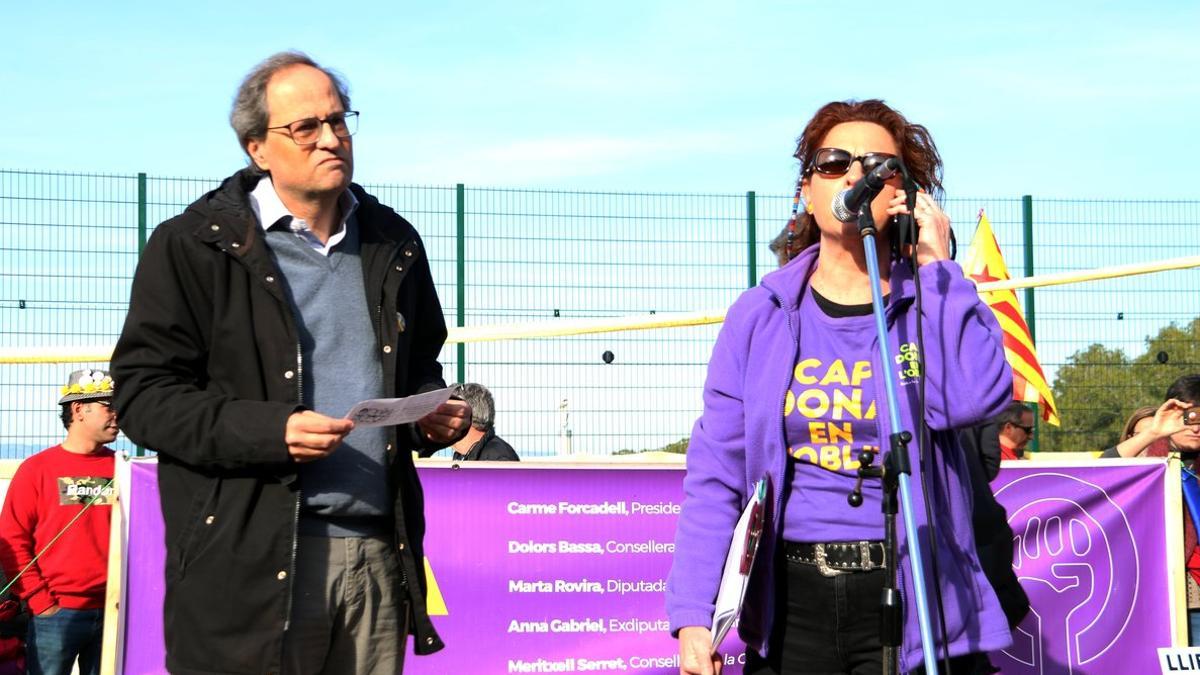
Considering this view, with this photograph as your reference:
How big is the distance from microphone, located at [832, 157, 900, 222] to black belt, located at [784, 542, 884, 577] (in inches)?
30.5

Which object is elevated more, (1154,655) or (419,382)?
(419,382)

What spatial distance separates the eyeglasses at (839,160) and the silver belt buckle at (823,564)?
0.91 m

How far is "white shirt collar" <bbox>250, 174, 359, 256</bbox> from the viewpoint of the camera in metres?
3.54

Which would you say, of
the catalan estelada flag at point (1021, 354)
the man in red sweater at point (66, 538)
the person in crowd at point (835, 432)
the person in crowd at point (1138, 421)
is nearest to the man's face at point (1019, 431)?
the person in crowd at point (1138, 421)

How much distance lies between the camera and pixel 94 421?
8.16 metres

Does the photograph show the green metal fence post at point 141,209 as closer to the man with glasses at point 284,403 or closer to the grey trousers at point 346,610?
the man with glasses at point 284,403

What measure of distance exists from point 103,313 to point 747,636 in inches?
288

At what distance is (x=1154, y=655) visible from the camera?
725cm

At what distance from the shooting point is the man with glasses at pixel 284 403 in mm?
3279

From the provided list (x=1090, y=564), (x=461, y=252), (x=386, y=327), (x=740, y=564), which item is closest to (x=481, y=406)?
(x=461, y=252)

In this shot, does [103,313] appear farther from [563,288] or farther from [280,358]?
[280,358]

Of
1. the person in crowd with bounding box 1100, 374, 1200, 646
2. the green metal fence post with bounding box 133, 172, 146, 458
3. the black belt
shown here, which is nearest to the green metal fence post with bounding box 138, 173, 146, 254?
the green metal fence post with bounding box 133, 172, 146, 458

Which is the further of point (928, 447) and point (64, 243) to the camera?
point (64, 243)

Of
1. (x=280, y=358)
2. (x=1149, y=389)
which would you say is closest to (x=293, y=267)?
(x=280, y=358)
